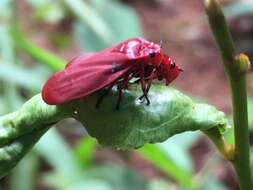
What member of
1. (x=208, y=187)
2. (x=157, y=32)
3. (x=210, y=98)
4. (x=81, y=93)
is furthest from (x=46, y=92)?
(x=157, y=32)

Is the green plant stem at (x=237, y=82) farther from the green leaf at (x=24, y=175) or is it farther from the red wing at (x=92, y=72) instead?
the green leaf at (x=24, y=175)

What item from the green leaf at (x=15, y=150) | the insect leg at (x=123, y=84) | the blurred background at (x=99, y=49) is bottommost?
the blurred background at (x=99, y=49)

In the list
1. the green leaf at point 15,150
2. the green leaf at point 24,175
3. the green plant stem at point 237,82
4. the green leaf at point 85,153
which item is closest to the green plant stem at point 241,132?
the green plant stem at point 237,82

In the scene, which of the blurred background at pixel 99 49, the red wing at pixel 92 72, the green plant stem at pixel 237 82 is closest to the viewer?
the green plant stem at pixel 237 82

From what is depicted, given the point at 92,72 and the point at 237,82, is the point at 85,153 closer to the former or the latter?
the point at 92,72

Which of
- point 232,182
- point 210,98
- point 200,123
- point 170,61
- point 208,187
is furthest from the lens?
point 210,98

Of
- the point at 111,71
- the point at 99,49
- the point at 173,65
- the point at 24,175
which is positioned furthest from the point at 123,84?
the point at 24,175

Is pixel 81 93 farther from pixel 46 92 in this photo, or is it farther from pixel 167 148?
pixel 167 148
